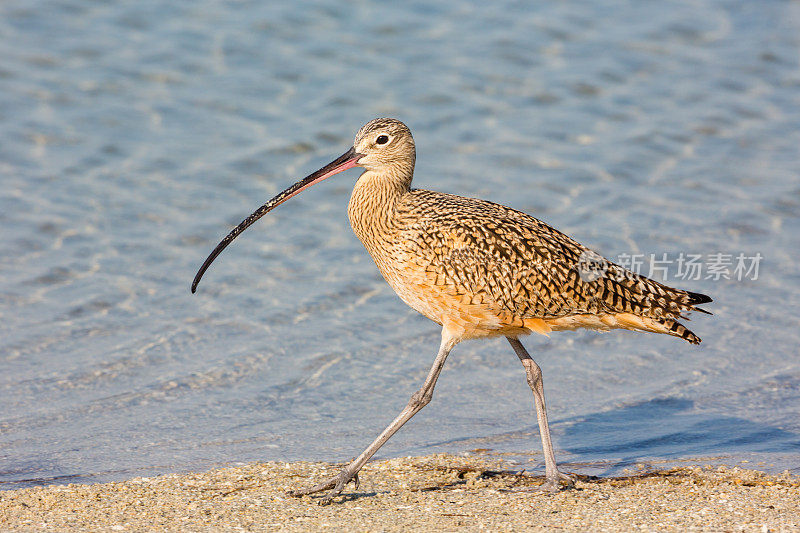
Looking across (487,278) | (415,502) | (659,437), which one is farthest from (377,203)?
(659,437)

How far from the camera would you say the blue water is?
675 cm

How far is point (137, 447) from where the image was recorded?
634 cm

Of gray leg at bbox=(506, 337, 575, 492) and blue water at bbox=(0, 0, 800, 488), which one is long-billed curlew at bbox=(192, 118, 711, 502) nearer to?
gray leg at bbox=(506, 337, 575, 492)

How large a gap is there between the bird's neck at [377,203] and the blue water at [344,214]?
1.39 meters

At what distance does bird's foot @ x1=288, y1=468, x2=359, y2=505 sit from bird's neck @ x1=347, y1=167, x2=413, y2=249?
1262 mm

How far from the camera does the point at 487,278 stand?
5.66 meters

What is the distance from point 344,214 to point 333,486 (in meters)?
4.78

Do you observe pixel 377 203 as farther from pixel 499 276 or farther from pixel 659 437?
pixel 659 437

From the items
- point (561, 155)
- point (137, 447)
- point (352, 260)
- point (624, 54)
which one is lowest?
point (137, 447)

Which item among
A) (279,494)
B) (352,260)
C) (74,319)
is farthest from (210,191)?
(279,494)

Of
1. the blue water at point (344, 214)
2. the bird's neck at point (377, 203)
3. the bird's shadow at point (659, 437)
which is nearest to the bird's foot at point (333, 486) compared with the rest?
the blue water at point (344, 214)

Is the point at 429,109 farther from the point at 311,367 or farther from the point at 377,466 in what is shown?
the point at 377,466

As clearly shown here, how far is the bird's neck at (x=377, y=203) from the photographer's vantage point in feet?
19.4

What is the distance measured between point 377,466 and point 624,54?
9.25 m
